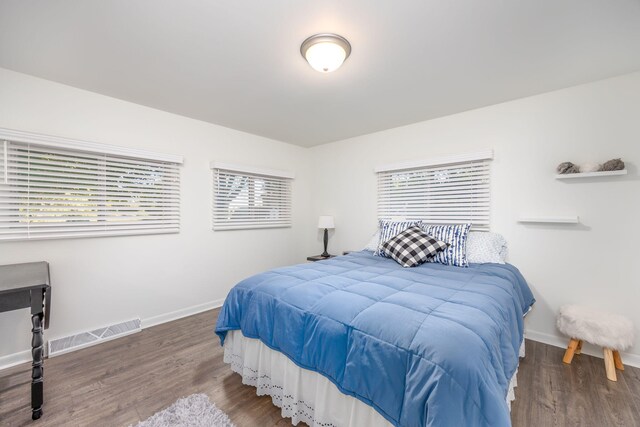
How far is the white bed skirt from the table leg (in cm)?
112

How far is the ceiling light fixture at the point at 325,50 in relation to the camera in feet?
5.69

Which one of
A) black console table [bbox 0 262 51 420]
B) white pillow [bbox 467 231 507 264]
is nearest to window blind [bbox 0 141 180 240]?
black console table [bbox 0 262 51 420]

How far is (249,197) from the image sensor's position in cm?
387

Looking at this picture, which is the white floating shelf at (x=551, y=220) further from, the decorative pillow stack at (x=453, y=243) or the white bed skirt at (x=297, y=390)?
the white bed skirt at (x=297, y=390)

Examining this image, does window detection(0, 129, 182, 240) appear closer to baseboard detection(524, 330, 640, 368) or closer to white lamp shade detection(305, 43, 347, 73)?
white lamp shade detection(305, 43, 347, 73)

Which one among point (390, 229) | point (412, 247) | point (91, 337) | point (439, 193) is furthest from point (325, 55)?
point (91, 337)

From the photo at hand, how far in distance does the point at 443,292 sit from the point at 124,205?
308 centimetres

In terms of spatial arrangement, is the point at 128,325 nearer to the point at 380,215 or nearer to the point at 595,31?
the point at 380,215

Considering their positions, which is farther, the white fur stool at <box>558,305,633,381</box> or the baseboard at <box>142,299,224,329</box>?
the baseboard at <box>142,299,224,329</box>

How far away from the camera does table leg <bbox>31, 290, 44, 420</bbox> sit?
1590 mm

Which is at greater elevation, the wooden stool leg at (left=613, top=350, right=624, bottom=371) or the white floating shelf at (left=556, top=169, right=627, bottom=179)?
the white floating shelf at (left=556, top=169, right=627, bottom=179)

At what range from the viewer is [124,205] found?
109 inches

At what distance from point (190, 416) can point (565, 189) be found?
3518 millimetres

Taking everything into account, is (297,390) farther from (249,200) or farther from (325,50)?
(249,200)
